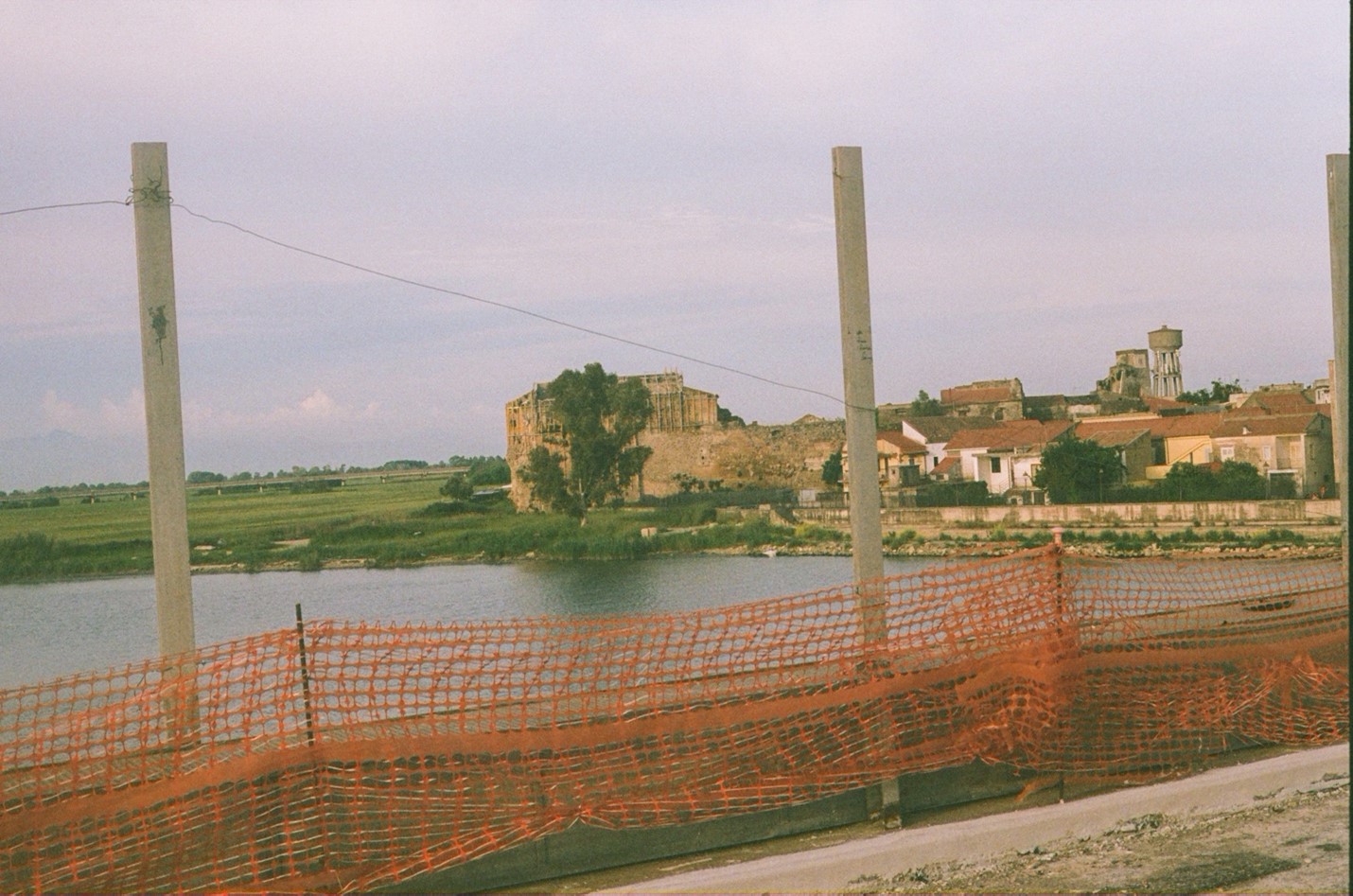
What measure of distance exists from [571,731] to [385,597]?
44.1 m

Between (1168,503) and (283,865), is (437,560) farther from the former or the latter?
(283,865)

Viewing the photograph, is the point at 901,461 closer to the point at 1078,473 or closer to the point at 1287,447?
the point at 1078,473

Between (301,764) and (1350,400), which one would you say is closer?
(1350,400)

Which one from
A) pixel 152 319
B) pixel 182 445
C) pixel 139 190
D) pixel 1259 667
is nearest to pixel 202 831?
pixel 182 445

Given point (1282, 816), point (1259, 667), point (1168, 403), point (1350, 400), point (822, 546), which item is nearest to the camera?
point (1350, 400)

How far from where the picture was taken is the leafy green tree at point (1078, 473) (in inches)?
1933

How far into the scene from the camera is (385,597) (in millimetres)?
46875

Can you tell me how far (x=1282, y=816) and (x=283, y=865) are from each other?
370 cm

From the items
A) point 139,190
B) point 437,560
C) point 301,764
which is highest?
point 139,190

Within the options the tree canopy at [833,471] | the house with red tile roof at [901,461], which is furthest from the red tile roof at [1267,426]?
the tree canopy at [833,471]

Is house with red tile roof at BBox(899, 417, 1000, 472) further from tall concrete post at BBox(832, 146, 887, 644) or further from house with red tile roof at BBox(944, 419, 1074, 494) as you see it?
tall concrete post at BBox(832, 146, 887, 644)

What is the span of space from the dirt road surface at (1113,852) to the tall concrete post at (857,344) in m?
1.01

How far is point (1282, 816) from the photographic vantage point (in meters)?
4.90

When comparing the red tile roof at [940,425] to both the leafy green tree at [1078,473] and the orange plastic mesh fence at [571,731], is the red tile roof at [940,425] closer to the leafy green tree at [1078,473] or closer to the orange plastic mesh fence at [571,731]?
the leafy green tree at [1078,473]
